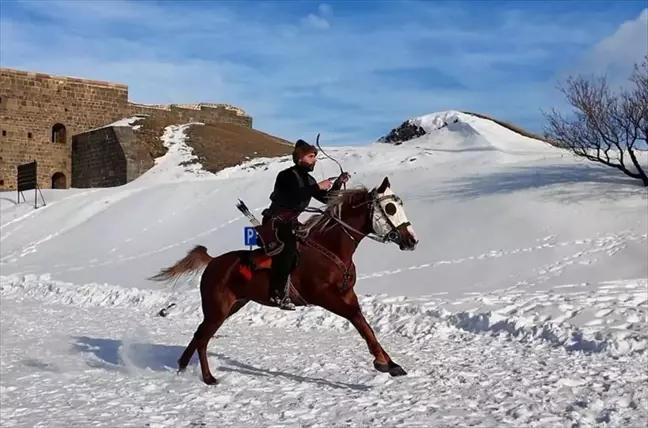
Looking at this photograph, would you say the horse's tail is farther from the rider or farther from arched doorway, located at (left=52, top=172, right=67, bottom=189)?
arched doorway, located at (left=52, top=172, right=67, bottom=189)

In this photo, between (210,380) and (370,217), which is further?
(210,380)

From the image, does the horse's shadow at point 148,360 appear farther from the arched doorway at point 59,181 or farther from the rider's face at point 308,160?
the arched doorway at point 59,181

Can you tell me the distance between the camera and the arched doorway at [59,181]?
134 ft

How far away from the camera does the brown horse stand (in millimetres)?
6605

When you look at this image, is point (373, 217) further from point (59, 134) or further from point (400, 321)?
point (59, 134)

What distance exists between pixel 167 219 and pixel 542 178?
12.0m

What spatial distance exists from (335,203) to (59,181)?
37.6 meters

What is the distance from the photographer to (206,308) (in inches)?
289

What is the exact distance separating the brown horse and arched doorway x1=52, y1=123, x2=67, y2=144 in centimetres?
3679

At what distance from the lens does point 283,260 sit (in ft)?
22.5

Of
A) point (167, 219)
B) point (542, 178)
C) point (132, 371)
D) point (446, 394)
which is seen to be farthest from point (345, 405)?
point (167, 219)

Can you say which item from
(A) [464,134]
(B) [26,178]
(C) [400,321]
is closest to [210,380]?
(C) [400,321]

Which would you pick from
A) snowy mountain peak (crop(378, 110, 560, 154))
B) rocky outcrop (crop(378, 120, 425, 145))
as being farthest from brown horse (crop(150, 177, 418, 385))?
rocky outcrop (crop(378, 120, 425, 145))

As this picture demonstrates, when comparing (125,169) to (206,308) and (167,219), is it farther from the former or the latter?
(206,308)
